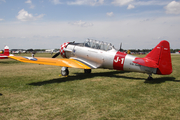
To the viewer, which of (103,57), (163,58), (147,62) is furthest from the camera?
(103,57)

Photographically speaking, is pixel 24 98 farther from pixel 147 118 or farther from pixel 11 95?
pixel 147 118

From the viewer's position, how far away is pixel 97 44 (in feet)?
32.5

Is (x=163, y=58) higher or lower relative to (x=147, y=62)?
higher

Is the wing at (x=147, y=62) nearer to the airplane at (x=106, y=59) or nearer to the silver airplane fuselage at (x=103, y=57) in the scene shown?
the airplane at (x=106, y=59)

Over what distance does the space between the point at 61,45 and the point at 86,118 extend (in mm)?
8848

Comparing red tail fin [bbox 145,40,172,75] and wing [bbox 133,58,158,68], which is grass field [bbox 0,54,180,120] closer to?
red tail fin [bbox 145,40,172,75]

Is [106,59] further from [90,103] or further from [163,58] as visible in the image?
[90,103]

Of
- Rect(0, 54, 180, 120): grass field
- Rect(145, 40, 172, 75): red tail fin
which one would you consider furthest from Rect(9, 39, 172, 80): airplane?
Rect(0, 54, 180, 120): grass field

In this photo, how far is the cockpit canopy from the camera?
953cm

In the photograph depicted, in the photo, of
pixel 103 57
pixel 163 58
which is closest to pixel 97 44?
pixel 103 57

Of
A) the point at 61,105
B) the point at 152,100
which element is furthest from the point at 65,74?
the point at 152,100

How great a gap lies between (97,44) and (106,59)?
54.3 inches

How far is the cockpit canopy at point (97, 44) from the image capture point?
31.3 ft

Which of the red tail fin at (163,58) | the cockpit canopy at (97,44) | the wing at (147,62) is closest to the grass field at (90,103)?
the red tail fin at (163,58)
